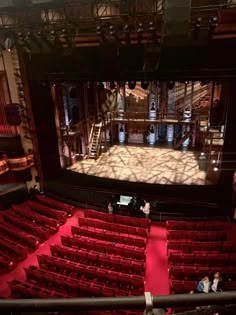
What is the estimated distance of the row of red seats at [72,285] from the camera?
7082 millimetres

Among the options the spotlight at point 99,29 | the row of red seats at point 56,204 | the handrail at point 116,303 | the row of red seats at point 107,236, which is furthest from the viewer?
the row of red seats at point 56,204

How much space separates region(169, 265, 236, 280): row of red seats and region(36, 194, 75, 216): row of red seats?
547cm

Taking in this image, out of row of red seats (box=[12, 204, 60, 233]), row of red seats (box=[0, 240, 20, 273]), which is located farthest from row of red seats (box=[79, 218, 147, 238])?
row of red seats (box=[0, 240, 20, 273])

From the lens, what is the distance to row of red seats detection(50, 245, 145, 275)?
8.33 meters

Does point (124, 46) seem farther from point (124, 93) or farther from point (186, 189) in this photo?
point (124, 93)

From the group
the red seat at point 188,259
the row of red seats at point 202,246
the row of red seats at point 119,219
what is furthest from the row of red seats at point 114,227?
the red seat at point 188,259

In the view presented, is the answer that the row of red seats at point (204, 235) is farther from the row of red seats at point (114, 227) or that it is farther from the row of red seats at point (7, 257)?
the row of red seats at point (7, 257)

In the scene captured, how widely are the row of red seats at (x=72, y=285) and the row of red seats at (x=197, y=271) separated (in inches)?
59.4

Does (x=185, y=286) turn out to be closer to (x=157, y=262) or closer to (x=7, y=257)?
(x=157, y=262)

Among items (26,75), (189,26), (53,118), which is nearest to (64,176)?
(53,118)

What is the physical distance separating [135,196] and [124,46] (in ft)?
20.5

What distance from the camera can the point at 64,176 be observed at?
549 inches

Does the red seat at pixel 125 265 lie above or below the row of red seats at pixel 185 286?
below

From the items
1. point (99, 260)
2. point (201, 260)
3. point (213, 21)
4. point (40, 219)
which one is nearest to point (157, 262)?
point (201, 260)
